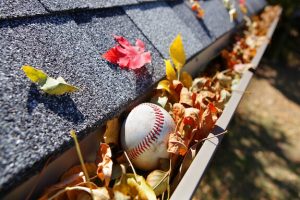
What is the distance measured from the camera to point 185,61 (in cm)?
191

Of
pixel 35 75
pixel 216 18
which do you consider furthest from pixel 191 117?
pixel 216 18

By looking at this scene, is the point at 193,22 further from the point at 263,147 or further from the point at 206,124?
the point at 263,147

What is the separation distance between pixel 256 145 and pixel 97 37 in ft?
10.7

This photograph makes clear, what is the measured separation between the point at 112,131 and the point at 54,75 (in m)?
0.34

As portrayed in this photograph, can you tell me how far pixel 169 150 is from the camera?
1.36 metres

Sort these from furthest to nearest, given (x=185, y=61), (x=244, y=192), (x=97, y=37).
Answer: (x=244, y=192), (x=185, y=61), (x=97, y=37)

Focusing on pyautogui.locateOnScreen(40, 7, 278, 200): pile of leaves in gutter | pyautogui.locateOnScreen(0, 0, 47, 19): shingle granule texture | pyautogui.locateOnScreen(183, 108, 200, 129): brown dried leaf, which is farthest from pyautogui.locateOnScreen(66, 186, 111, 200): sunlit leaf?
pyautogui.locateOnScreen(0, 0, 47, 19): shingle granule texture

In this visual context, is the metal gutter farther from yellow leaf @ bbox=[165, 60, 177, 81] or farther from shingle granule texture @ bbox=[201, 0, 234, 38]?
shingle granule texture @ bbox=[201, 0, 234, 38]

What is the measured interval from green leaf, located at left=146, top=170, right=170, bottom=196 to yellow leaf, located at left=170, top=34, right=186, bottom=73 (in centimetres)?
67

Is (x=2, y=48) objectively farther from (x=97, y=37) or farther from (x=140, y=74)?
(x=140, y=74)

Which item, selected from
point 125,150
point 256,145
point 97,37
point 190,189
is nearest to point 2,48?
point 97,37

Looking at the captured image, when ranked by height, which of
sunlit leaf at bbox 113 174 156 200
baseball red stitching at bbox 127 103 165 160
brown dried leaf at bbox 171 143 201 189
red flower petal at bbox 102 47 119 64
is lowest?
brown dried leaf at bbox 171 143 201 189

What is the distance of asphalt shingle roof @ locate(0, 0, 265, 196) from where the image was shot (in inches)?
38.1

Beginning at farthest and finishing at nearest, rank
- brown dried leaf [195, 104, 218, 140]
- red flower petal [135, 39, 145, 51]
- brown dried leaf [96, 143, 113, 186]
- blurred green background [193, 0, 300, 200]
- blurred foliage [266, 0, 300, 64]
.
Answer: blurred foliage [266, 0, 300, 64] → blurred green background [193, 0, 300, 200] → red flower petal [135, 39, 145, 51] → brown dried leaf [195, 104, 218, 140] → brown dried leaf [96, 143, 113, 186]
